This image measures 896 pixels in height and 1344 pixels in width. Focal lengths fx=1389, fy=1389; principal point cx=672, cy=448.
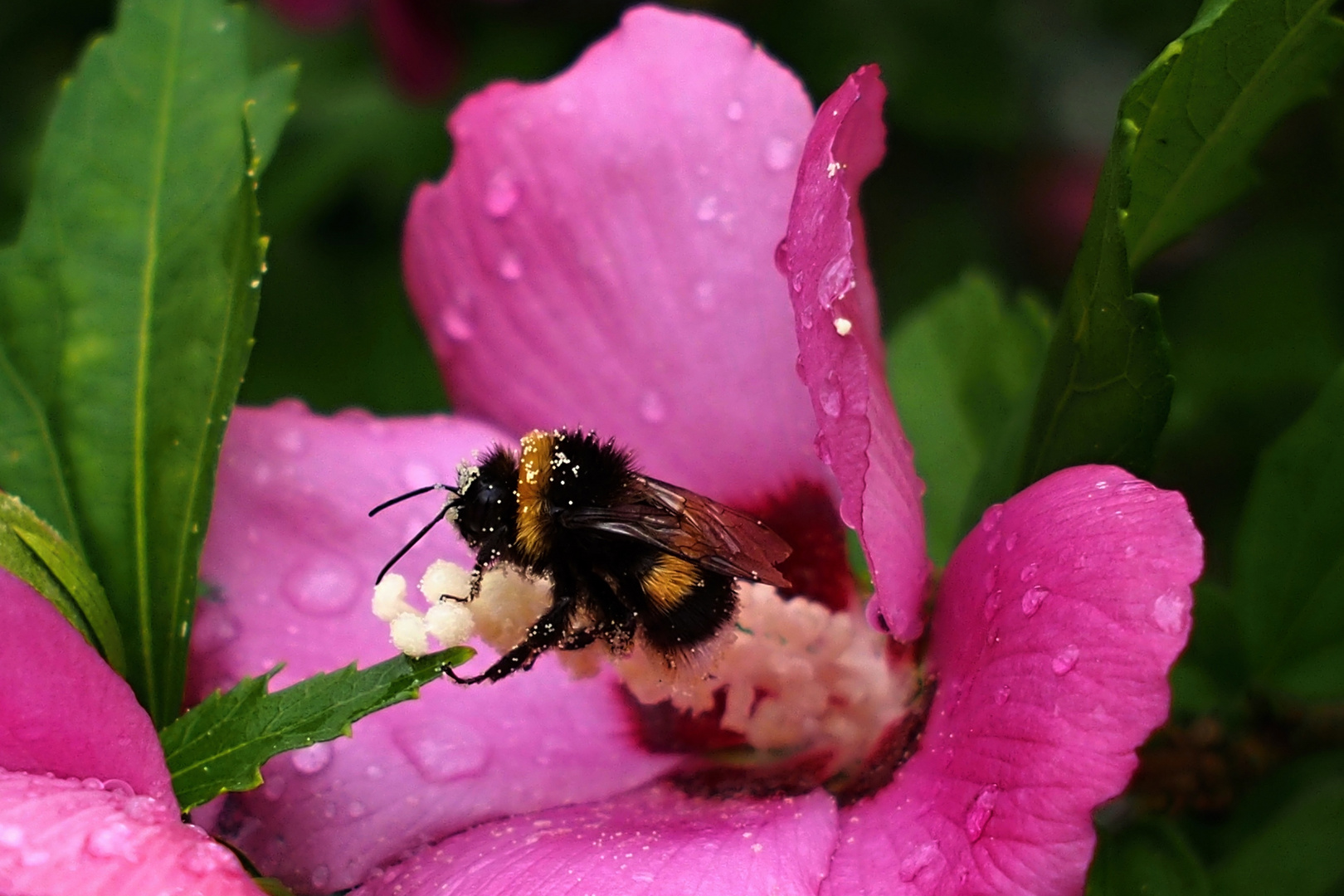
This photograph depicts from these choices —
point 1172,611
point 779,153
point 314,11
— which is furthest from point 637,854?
point 314,11

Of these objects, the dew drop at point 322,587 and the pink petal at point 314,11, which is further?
the pink petal at point 314,11

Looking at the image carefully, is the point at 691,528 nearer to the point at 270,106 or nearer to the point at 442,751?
the point at 442,751

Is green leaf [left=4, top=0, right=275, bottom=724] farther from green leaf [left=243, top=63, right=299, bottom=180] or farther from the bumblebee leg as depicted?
the bumblebee leg

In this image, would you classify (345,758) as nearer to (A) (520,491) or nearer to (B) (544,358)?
(A) (520,491)

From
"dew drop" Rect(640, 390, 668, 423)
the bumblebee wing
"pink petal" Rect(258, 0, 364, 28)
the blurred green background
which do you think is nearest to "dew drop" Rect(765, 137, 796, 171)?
"dew drop" Rect(640, 390, 668, 423)

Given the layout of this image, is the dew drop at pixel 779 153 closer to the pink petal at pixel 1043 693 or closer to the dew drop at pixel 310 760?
the pink petal at pixel 1043 693

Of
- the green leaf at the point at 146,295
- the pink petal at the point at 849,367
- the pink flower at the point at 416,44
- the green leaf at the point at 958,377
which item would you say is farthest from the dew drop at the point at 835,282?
the pink flower at the point at 416,44
